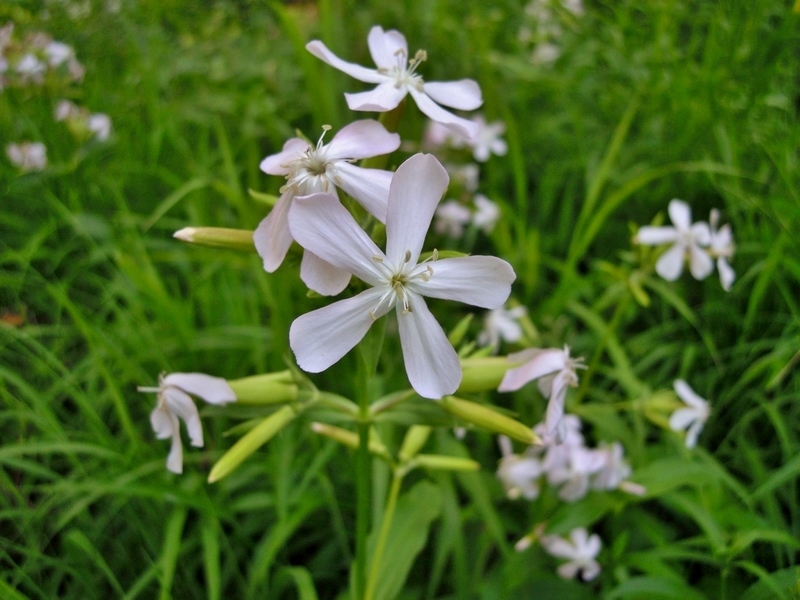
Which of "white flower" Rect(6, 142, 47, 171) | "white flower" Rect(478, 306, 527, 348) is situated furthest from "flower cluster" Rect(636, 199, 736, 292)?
"white flower" Rect(6, 142, 47, 171)

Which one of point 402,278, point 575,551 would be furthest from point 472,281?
point 575,551

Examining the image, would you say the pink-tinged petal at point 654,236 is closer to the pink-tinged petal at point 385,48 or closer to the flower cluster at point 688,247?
the flower cluster at point 688,247

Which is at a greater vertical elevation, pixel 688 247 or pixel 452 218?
pixel 688 247

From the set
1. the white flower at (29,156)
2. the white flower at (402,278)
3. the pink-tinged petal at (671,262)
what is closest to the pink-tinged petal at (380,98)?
the white flower at (402,278)

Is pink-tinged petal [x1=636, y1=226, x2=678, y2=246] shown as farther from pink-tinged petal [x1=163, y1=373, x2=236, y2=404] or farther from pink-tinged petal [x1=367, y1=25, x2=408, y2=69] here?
pink-tinged petal [x1=163, y1=373, x2=236, y2=404]

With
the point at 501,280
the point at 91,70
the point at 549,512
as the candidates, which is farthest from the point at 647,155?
the point at 91,70

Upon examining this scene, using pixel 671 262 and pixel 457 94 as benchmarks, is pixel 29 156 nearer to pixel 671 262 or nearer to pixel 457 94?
pixel 457 94
